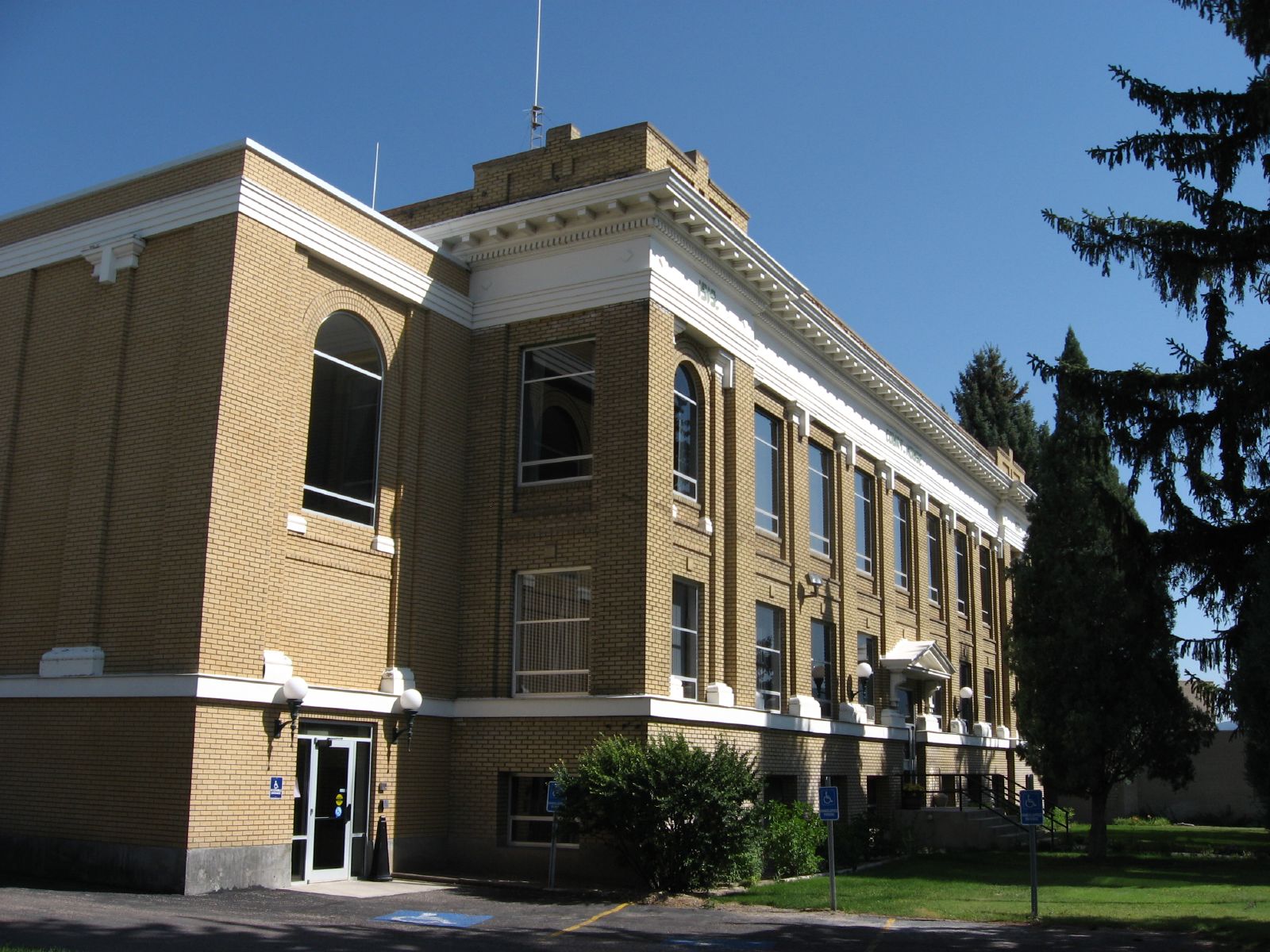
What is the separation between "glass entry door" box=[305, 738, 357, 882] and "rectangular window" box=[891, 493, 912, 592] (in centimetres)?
1791

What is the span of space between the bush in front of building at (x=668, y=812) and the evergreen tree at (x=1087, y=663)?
11.7m

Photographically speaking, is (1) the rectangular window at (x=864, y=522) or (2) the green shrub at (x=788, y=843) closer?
(2) the green shrub at (x=788, y=843)

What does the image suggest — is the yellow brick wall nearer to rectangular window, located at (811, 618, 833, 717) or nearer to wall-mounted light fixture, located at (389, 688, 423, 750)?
wall-mounted light fixture, located at (389, 688, 423, 750)

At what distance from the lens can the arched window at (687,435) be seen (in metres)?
22.0

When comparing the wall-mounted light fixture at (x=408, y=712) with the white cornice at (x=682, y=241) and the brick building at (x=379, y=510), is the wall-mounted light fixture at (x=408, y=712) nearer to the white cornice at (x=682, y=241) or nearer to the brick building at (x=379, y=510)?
the brick building at (x=379, y=510)

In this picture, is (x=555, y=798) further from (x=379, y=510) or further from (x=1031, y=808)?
(x=1031, y=808)

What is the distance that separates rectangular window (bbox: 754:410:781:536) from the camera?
81.3 ft

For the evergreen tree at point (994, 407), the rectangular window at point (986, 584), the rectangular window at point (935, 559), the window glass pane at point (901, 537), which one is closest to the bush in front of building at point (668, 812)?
the window glass pane at point (901, 537)

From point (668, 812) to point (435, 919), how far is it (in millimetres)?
3993

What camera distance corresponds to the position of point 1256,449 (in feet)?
57.3

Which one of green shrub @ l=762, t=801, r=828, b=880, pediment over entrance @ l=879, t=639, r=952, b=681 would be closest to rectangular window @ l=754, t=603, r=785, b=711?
green shrub @ l=762, t=801, r=828, b=880

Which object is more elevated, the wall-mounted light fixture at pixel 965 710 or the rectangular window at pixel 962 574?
the rectangular window at pixel 962 574

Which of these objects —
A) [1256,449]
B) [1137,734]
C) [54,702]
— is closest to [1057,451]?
[1137,734]

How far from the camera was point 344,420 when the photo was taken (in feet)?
64.5
